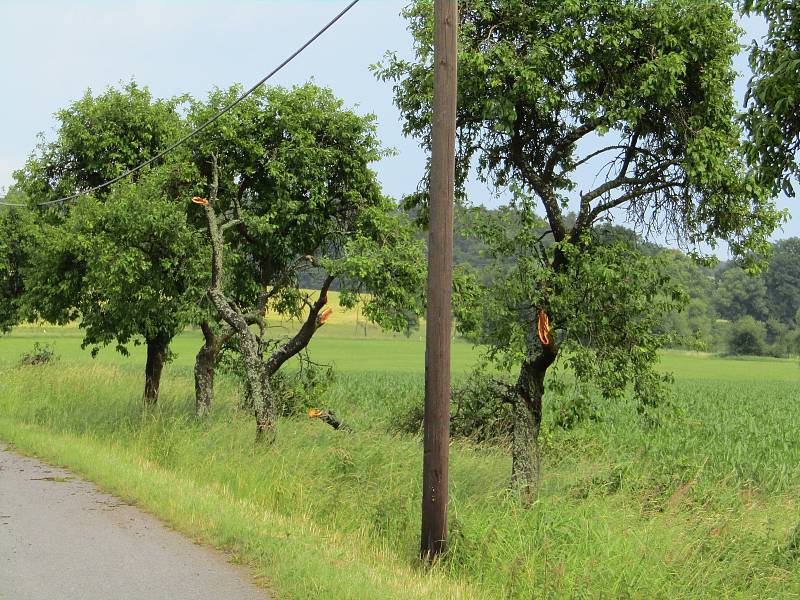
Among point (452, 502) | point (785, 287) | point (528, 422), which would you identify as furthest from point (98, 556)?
point (785, 287)

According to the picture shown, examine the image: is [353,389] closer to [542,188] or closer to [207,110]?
[207,110]

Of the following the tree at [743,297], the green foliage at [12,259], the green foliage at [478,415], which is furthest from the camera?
the tree at [743,297]

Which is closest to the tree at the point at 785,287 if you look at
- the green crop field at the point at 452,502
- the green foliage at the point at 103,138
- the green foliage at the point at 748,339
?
the green foliage at the point at 748,339

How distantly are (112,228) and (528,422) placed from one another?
30.6ft

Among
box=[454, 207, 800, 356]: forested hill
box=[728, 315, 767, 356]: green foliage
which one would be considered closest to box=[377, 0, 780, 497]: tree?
box=[454, 207, 800, 356]: forested hill

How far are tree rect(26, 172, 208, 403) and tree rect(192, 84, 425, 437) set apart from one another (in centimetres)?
83

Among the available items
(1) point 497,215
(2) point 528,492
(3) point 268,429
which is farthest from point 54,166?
(2) point 528,492

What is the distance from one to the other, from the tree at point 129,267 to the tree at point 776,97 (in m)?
11.0

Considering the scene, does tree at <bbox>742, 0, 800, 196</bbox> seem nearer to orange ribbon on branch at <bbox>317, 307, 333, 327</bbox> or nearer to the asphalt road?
the asphalt road

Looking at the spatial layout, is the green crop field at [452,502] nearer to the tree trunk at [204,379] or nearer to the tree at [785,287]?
the tree trunk at [204,379]

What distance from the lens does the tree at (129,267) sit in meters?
16.2

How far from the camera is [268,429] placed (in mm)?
13422

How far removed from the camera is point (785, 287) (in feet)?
385

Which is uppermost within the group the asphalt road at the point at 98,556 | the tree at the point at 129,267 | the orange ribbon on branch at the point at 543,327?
the tree at the point at 129,267
